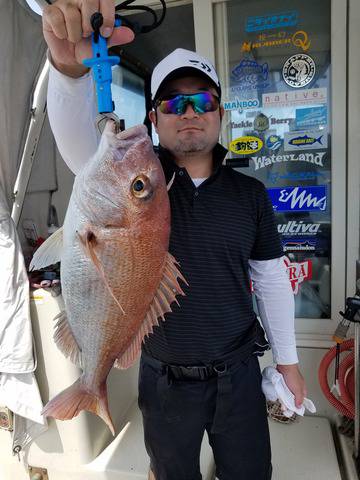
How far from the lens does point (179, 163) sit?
1.65 meters

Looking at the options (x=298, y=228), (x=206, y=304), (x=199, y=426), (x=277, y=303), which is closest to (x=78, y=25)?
(x=206, y=304)

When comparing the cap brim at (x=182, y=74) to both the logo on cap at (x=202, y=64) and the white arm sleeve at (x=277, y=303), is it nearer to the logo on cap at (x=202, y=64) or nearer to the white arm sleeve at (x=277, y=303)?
the logo on cap at (x=202, y=64)

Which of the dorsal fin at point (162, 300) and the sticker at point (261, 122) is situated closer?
the dorsal fin at point (162, 300)

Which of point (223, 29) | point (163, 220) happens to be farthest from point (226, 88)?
point (163, 220)

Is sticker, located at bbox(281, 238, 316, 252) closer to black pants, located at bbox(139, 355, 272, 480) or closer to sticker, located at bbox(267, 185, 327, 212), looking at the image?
sticker, located at bbox(267, 185, 327, 212)

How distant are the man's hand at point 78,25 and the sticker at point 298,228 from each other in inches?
Answer: 80.5

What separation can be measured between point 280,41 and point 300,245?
4.93 feet

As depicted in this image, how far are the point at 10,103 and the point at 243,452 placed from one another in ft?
8.09

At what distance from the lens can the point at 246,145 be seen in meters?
2.87

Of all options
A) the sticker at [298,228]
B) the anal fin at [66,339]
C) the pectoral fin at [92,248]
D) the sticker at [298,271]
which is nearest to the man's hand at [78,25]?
the pectoral fin at [92,248]

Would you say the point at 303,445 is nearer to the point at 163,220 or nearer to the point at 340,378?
the point at 340,378

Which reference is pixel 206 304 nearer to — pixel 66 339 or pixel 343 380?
pixel 66 339

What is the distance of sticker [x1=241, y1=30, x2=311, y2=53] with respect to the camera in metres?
2.67

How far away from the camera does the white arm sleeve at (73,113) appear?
122 cm
